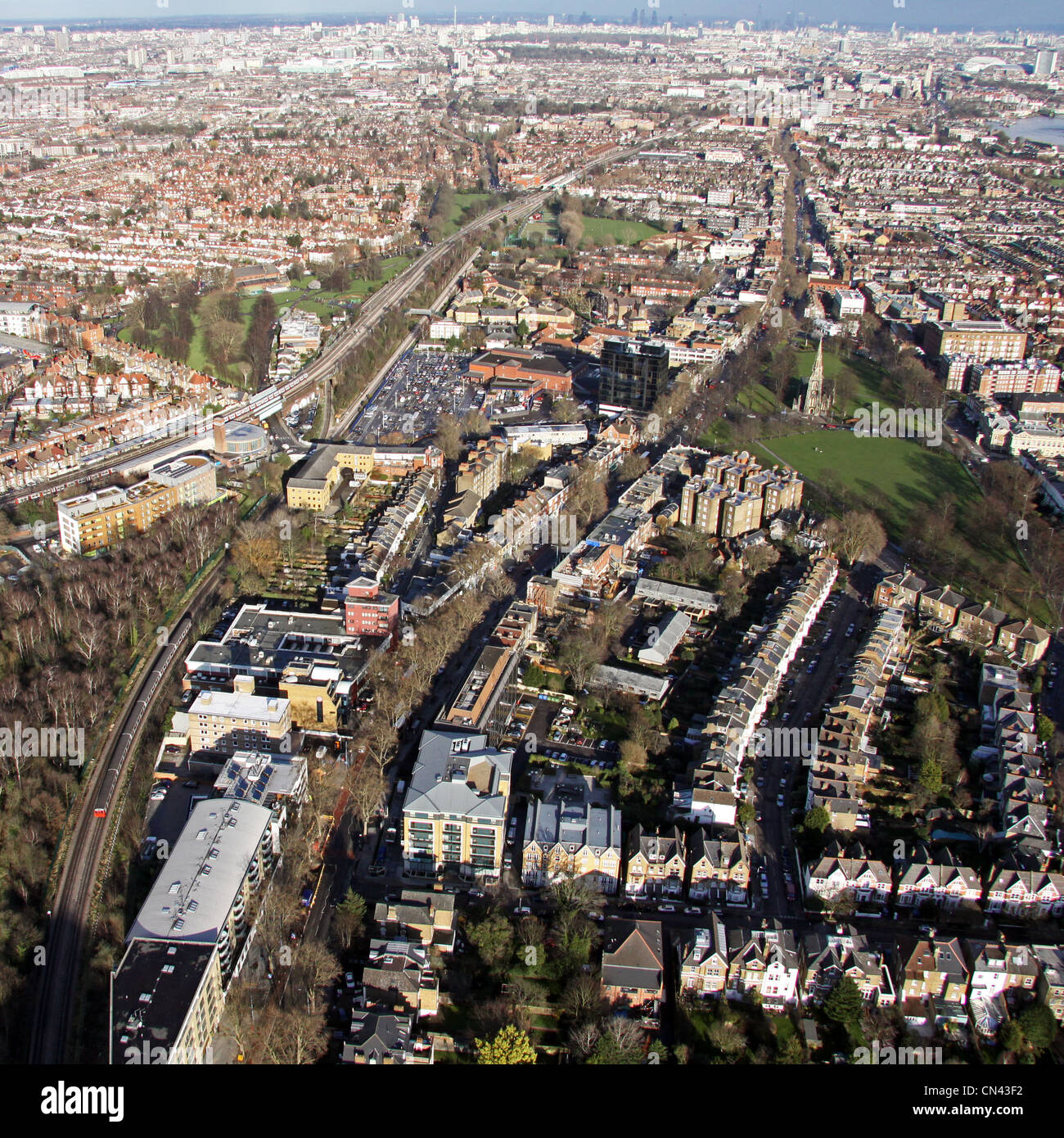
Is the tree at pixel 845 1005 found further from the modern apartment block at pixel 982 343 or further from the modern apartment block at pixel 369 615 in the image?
the modern apartment block at pixel 982 343

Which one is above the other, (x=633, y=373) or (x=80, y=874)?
(x=633, y=373)

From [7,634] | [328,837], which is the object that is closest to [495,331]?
[7,634]

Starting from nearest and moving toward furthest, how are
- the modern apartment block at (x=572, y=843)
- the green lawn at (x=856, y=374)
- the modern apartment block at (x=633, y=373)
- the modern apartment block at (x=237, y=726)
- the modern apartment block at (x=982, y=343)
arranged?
the modern apartment block at (x=572, y=843) < the modern apartment block at (x=237, y=726) < the modern apartment block at (x=633, y=373) < the green lawn at (x=856, y=374) < the modern apartment block at (x=982, y=343)

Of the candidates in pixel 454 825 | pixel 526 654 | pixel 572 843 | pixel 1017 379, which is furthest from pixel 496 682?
pixel 1017 379

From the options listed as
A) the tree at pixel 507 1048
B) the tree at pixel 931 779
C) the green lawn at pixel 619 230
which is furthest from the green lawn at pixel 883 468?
the green lawn at pixel 619 230

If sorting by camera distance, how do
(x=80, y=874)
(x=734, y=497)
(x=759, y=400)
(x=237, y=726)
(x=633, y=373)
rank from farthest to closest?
1. (x=759, y=400)
2. (x=633, y=373)
3. (x=734, y=497)
4. (x=237, y=726)
5. (x=80, y=874)

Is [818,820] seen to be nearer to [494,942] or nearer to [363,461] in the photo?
[494,942]
